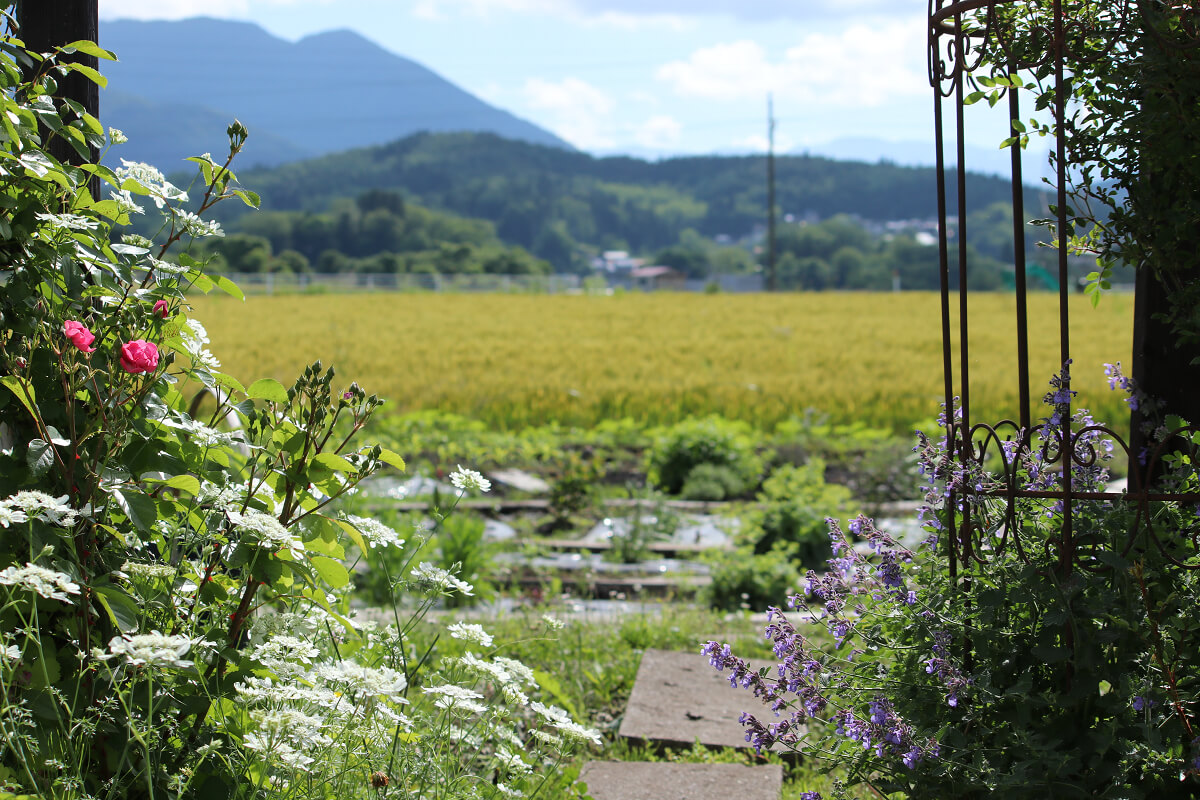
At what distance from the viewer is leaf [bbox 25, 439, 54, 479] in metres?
1.52

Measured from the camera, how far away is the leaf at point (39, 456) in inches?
59.8

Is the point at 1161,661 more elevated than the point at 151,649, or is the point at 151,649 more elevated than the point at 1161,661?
A: the point at 151,649

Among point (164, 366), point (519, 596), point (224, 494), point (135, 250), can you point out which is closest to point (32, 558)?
point (224, 494)

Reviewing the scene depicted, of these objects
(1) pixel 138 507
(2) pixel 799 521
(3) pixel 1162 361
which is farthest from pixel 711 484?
(1) pixel 138 507

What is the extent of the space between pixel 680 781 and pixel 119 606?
1587 millimetres

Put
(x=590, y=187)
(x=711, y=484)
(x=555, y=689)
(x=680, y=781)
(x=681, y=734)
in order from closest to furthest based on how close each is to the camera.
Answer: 1. (x=680, y=781)
2. (x=555, y=689)
3. (x=681, y=734)
4. (x=711, y=484)
5. (x=590, y=187)

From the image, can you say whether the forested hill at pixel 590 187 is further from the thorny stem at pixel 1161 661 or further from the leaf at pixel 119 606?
the thorny stem at pixel 1161 661

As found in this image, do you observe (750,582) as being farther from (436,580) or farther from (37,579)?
(37,579)

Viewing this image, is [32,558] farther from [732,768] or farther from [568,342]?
[568,342]

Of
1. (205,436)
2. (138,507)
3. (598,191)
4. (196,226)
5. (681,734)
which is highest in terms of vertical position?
(598,191)

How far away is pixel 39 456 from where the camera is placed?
1534mm

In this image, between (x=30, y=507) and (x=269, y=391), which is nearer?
(x=30, y=507)

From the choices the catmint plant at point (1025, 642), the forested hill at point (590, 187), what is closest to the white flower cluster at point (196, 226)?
the catmint plant at point (1025, 642)

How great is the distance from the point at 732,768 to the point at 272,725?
1587mm
